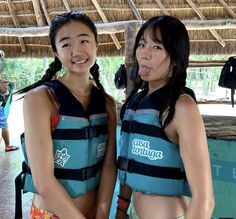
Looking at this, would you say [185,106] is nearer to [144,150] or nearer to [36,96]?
[144,150]

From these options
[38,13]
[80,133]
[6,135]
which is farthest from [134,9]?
[80,133]

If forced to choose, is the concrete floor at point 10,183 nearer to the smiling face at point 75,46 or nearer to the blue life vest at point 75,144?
the blue life vest at point 75,144

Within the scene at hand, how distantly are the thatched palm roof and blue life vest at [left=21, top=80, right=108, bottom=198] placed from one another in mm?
4122

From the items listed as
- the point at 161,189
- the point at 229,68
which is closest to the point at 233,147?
the point at 161,189

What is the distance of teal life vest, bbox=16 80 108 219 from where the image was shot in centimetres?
126

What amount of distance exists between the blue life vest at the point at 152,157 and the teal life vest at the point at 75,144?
13 centimetres

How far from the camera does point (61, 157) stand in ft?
4.15

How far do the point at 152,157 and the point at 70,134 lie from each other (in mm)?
292

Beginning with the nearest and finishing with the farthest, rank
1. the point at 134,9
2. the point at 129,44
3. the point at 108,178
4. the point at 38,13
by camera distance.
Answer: the point at 108,178 < the point at 129,44 < the point at 134,9 < the point at 38,13

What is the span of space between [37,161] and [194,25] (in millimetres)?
4926

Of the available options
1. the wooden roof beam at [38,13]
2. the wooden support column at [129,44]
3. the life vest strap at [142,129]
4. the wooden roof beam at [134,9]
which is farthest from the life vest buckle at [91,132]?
the wooden roof beam at [38,13]

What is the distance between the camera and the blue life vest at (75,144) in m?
1.26

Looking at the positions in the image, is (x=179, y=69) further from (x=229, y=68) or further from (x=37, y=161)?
(x=229, y=68)

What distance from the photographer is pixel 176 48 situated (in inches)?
46.3
